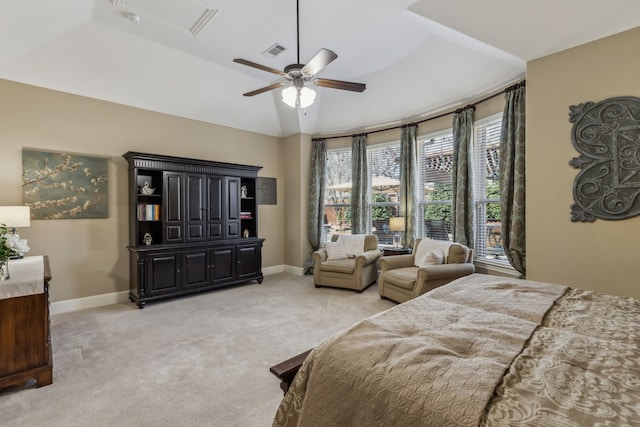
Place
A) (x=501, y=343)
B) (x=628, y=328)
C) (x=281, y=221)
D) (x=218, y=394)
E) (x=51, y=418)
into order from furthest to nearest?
1. (x=281, y=221)
2. (x=218, y=394)
3. (x=51, y=418)
4. (x=628, y=328)
5. (x=501, y=343)

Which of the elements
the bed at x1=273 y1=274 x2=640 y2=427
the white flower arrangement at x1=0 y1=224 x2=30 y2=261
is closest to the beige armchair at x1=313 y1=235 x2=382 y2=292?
the bed at x1=273 y1=274 x2=640 y2=427

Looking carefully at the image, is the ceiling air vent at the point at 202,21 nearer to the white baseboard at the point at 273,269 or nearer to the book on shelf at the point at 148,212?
the book on shelf at the point at 148,212

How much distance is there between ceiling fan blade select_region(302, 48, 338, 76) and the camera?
2.64 meters

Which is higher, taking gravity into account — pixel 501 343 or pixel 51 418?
pixel 501 343

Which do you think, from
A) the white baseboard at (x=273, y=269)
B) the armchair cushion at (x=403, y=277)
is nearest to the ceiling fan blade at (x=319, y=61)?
the armchair cushion at (x=403, y=277)

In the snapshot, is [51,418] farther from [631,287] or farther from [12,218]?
[631,287]

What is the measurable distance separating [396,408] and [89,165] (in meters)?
4.95

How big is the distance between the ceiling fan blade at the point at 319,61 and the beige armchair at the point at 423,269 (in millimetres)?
2689

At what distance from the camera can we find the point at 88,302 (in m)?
Answer: 4.19

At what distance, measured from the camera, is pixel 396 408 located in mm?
947

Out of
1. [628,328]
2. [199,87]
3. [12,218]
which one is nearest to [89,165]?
[12,218]

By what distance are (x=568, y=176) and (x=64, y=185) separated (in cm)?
600

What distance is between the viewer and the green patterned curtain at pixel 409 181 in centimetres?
512

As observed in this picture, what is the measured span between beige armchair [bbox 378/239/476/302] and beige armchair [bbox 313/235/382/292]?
1.49ft
